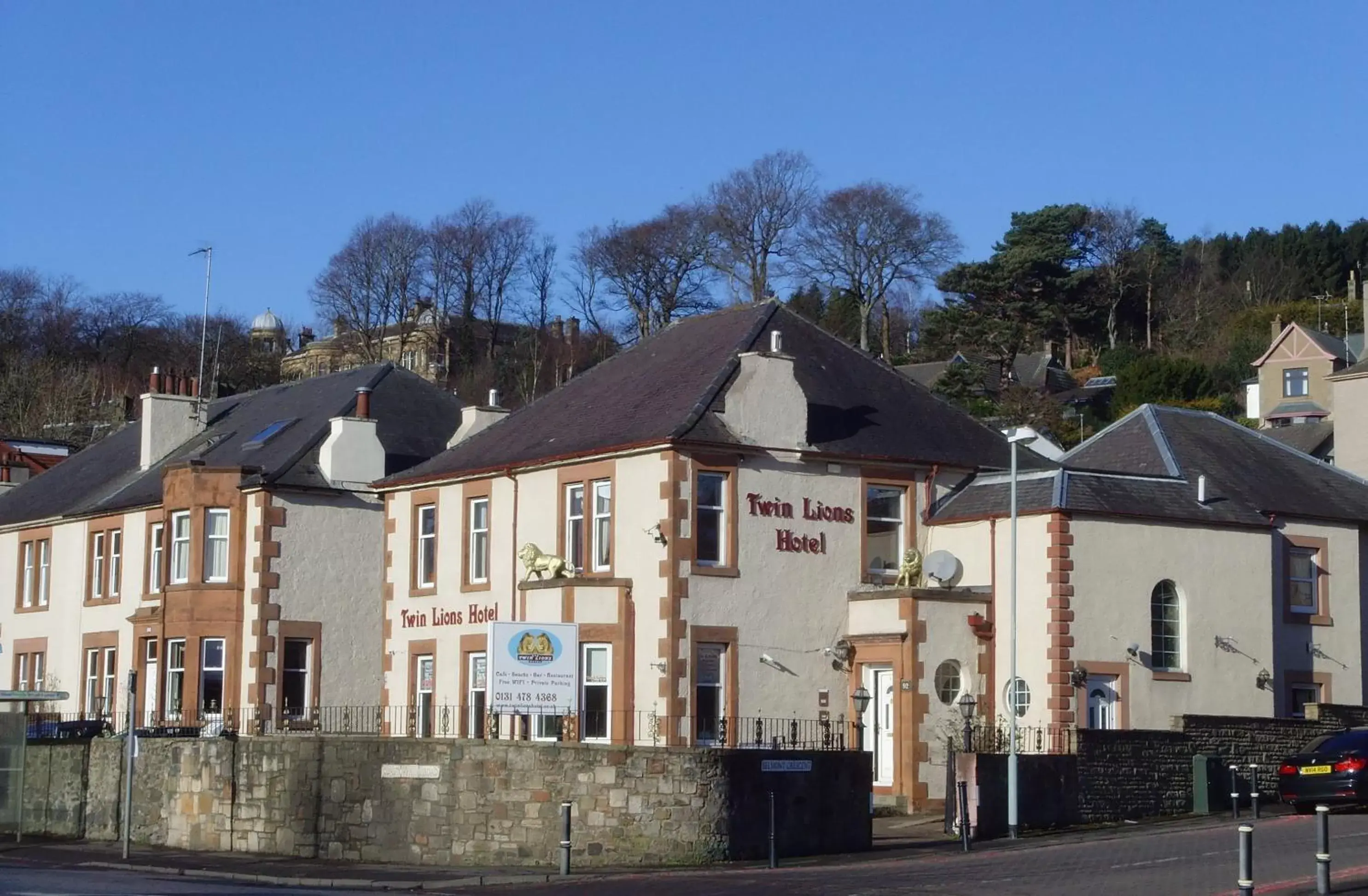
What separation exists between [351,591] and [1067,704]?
56.1 ft

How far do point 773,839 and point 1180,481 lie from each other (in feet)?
46.5

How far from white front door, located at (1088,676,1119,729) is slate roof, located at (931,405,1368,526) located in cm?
305

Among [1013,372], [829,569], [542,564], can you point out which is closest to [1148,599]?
[829,569]

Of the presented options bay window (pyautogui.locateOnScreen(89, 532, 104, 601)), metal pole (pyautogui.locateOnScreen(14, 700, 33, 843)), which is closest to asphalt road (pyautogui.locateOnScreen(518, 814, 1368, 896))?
metal pole (pyautogui.locateOnScreen(14, 700, 33, 843))

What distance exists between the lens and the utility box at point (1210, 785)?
33.5 meters

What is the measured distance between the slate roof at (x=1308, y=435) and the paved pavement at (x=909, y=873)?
51.7m

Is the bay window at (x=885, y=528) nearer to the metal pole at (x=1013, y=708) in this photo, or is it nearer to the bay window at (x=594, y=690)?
the metal pole at (x=1013, y=708)

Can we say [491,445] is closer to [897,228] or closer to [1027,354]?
[897,228]

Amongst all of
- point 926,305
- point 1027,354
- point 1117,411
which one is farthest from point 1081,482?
point 926,305

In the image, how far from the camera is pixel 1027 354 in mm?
96562

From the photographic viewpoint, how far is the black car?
3023cm

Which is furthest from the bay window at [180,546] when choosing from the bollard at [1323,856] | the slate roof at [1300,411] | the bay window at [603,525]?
the slate roof at [1300,411]

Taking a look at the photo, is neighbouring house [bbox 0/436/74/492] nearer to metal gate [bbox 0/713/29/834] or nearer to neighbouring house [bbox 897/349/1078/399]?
metal gate [bbox 0/713/29/834]

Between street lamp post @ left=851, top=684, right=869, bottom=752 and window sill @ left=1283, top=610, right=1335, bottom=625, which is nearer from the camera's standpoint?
street lamp post @ left=851, top=684, right=869, bottom=752
